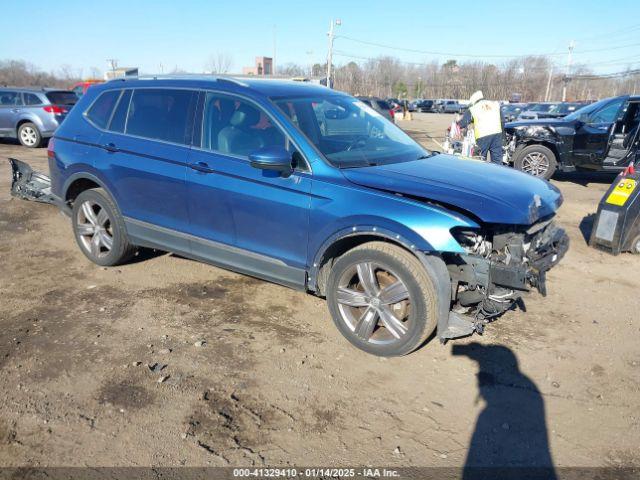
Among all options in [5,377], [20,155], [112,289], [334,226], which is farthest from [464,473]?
[20,155]

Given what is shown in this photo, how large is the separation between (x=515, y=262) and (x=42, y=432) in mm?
3137

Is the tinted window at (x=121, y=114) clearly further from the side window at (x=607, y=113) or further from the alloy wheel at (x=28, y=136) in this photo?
the alloy wheel at (x=28, y=136)

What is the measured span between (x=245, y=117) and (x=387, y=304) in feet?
6.25

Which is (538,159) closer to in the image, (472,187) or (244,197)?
(472,187)

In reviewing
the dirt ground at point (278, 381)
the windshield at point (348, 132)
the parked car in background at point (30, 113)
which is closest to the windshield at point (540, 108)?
the parked car in background at point (30, 113)


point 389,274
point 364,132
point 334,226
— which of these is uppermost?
point 364,132

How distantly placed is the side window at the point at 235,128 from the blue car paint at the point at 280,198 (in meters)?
0.09

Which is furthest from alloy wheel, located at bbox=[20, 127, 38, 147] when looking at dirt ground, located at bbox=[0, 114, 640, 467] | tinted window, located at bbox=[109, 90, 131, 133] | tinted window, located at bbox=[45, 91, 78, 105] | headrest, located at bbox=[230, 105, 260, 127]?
headrest, located at bbox=[230, 105, 260, 127]

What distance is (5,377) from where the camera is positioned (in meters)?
3.29

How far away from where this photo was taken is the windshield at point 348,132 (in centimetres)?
392

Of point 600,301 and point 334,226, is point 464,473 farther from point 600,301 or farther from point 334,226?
point 600,301

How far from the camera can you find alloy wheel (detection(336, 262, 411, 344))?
3502 mm

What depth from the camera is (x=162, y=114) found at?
14.8 feet

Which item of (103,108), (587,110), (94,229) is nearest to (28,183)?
(94,229)
